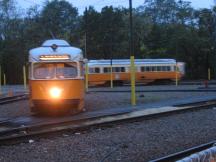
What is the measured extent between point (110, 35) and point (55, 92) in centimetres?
7555

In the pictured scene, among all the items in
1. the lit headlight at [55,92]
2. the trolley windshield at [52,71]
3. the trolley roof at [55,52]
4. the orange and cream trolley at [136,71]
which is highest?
the trolley roof at [55,52]

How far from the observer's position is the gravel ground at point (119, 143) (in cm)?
1202

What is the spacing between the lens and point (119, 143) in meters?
14.1

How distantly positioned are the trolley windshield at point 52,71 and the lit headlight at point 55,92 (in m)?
0.48

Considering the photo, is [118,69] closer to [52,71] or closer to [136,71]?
[136,71]

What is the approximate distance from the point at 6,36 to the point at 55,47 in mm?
80506

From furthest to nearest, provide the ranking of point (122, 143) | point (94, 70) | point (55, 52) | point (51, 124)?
point (94, 70)
point (55, 52)
point (51, 124)
point (122, 143)

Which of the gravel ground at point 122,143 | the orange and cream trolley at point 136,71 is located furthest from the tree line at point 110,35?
the gravel ground at point 122,143

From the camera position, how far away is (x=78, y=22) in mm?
112375

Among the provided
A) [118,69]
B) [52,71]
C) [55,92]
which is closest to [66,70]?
[52,71]

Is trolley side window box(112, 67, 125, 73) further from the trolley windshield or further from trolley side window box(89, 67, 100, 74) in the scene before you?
the trolley windshield

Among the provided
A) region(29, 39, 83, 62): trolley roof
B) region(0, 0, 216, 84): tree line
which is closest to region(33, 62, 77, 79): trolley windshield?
region(29, 39, 83, 62): trolley roof

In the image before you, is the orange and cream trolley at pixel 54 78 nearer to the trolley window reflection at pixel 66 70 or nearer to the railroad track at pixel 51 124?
the trolley window reflection at pixel 66 70

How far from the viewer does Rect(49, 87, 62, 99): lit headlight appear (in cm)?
2162
